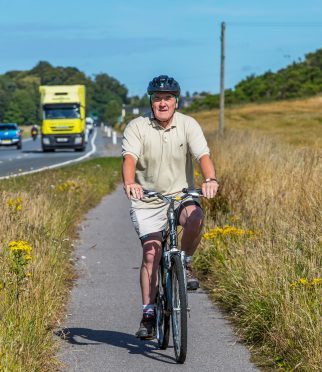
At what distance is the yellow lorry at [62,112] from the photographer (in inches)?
1901

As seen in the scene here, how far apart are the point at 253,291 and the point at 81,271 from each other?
3.17m

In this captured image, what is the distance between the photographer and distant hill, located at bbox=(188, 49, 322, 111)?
376 feet

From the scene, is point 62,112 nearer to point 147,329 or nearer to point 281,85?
point 147,329

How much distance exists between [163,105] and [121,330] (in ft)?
6.02

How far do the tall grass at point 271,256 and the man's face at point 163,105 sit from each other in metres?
1.38

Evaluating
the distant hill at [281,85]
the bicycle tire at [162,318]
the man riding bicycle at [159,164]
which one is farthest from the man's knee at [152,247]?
the distant hill at [281,85]

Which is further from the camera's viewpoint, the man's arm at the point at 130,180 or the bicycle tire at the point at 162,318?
the bicycle tire at the point at 162,318

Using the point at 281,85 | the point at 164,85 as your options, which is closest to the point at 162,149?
the point at 164,85

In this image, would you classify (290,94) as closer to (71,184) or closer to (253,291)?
(71,184)

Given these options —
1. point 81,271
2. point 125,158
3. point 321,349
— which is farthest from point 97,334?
point 81,271

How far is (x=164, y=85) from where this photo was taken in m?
6.56

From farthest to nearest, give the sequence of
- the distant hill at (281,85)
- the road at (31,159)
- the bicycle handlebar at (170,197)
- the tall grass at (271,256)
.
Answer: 1. the distant hill at (281,85)
2. the road at (31,159)
3. the tall grass at (271,256)
4. the bicycle handlebar at (170,197)

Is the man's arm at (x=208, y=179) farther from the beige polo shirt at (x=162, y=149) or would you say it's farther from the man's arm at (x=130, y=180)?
the man's arm at (x=130, y=180)

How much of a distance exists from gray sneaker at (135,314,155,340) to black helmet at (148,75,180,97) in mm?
1469
